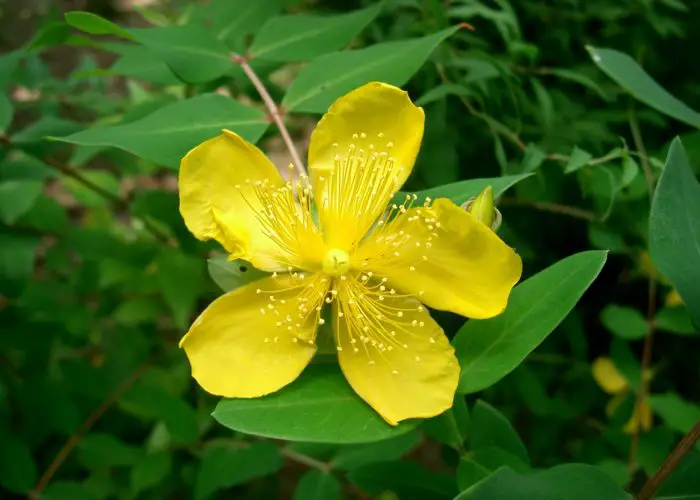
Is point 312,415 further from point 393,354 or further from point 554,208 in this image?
point 554,208

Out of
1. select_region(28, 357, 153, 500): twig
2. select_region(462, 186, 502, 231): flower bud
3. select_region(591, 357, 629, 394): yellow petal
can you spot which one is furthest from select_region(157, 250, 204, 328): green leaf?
select_region(591, 357, 629, 394): yellow petal

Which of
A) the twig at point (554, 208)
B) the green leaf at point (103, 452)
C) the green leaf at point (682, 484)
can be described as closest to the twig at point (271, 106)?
the twig at point (554, 208)

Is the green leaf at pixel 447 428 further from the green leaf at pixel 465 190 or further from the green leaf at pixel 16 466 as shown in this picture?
the green leaf at pixel 16 466

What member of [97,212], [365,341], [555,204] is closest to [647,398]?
[555,204]

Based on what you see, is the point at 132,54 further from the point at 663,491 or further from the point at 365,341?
the point at 663,491

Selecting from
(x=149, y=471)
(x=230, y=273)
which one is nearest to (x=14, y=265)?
(x=149, y=471)

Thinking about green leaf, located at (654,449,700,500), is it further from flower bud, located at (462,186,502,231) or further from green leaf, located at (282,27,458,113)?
green leaf, located at (282,27,458,113)
